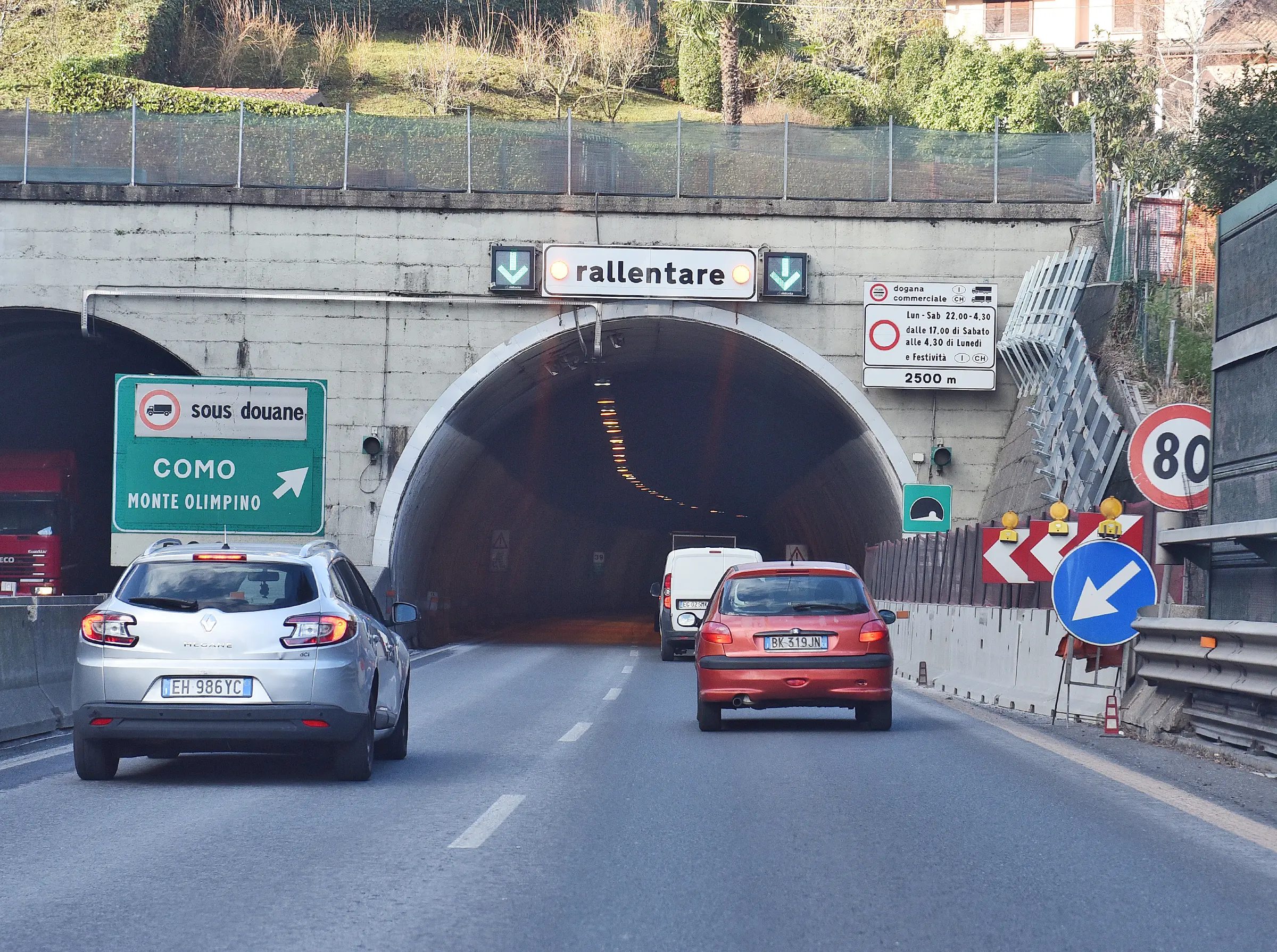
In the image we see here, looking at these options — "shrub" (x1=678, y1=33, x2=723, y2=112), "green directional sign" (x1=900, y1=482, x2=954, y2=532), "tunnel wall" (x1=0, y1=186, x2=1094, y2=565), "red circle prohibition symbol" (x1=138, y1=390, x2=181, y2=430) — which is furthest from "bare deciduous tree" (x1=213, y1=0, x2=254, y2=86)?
"red circle prohibition symbol" (x1=138, y1=390, x2=181, y2=430)

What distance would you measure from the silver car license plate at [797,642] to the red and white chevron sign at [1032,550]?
158 inches

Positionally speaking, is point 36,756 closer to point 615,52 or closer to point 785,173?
point 785,173

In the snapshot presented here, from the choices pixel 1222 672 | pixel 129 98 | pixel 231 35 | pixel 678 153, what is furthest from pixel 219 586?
pixel 231 35

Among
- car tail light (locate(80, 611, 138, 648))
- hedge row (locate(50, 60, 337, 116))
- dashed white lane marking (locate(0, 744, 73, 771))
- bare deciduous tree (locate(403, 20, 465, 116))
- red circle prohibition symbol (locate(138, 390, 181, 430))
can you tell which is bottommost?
dashed white lane marking (locate(0, 744, 73, 771))

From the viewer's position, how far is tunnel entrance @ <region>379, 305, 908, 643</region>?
31.5m


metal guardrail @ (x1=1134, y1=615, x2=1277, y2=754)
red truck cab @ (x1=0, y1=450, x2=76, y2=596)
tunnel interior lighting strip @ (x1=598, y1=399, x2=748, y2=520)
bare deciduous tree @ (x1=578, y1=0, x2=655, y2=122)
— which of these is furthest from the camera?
bare deciduous tree @ (x1=578, y1=0, x2=655, y2=122)

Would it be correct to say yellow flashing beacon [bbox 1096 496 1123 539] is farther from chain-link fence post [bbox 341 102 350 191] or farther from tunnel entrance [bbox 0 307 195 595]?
tunnel entrance [bbox 0 307 195 595]

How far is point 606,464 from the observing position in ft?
168

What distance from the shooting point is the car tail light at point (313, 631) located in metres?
10.2

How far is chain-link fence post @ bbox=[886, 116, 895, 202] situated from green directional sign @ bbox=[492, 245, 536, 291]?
7014mm

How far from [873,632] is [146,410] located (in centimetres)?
1154

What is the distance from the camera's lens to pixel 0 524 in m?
34.0

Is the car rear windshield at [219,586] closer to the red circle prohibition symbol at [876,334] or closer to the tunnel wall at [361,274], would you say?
the tunnel wall at [361,274]

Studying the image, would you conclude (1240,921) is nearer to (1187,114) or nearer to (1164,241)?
(1164,241)
